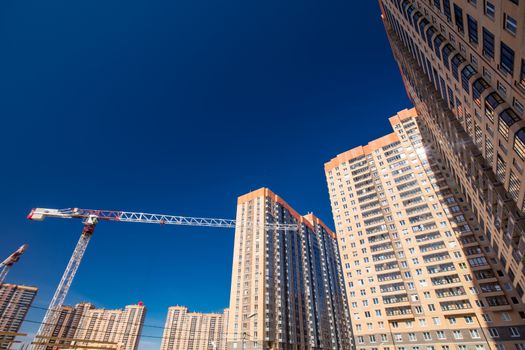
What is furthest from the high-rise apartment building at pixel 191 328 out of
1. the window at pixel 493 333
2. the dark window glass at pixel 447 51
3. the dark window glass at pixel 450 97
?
the dark window glass at pixel 447 51

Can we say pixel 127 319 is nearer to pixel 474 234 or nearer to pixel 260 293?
pixel 260 293

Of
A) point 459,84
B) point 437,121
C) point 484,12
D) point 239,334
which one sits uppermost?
point 437,121

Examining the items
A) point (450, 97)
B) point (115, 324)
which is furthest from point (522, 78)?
point (115, 324)

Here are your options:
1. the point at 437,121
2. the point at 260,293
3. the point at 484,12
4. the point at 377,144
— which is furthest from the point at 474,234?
the point at 260,293

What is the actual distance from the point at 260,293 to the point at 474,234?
53.0m

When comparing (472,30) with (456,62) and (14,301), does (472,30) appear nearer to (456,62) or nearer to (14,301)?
(456,62)

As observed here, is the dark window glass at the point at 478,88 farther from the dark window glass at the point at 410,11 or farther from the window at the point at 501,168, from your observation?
the dark window glass at the point at 410,11

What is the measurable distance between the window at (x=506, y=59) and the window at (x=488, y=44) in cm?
154

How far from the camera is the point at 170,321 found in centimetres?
16962

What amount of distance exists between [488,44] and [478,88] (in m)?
4.42

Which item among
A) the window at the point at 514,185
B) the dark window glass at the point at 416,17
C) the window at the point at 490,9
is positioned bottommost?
the window at the point at 514,185

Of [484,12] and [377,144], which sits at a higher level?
[377,144]

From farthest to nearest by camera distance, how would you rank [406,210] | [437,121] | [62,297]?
[62,297]
[406,210]
[437,121]

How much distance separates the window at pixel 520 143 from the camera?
68.3 ft
